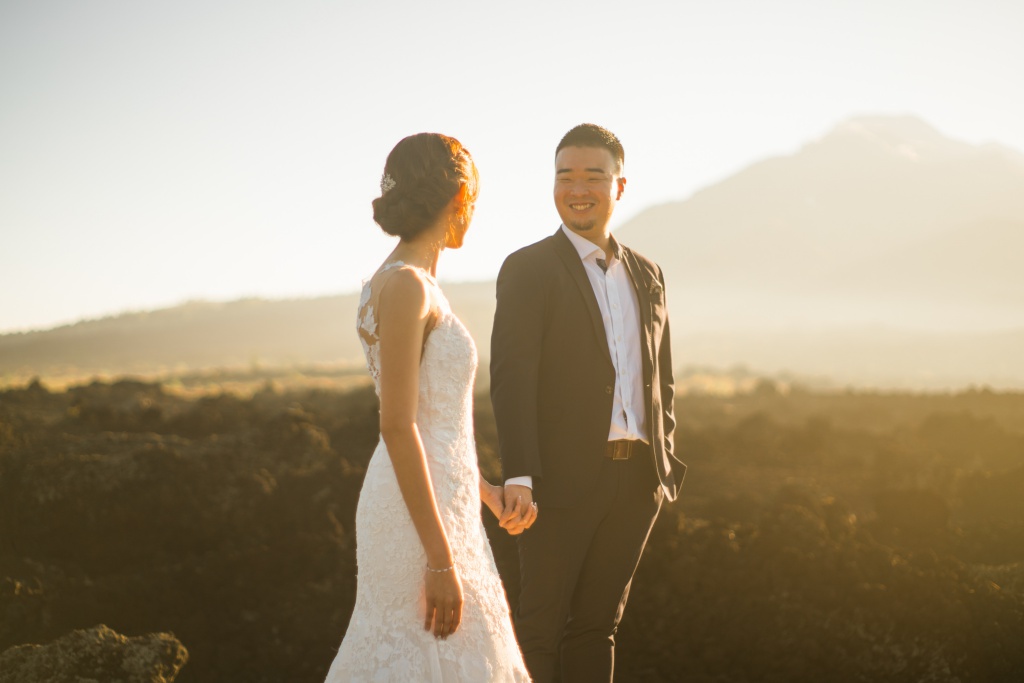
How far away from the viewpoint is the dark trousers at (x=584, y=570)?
349 centimetres

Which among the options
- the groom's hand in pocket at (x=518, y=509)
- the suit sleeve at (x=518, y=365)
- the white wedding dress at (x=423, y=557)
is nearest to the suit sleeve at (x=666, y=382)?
the suit sleeve at (x=518, y=365)

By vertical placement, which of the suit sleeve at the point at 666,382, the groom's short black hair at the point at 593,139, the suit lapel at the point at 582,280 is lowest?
the suit sleeve at the point at 666,382

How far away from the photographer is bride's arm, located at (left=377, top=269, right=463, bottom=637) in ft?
7.57

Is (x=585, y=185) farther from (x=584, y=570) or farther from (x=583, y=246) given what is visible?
(x=584, y=570)

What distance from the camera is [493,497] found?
3.08 m

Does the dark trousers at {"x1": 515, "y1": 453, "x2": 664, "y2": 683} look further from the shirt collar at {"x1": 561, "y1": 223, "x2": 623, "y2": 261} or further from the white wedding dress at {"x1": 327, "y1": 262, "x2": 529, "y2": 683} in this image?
the white wedding dress at {"x1": 327, "y1": 262, "x2": 529, "y2": 683}

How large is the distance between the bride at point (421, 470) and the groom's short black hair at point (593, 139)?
3.87 feet

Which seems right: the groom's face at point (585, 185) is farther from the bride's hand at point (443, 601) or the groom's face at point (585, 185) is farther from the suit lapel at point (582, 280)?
the bride's hand at point (443, 601)

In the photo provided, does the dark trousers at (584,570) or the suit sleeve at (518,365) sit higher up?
the suit sleeve at (518,365)

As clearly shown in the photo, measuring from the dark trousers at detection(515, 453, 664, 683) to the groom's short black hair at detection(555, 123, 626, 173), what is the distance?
120 cm

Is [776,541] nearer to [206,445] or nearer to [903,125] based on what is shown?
[206,445]

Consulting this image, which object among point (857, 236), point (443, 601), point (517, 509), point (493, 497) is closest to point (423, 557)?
point (443, 601)

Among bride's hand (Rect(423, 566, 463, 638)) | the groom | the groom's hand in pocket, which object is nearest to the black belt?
the groom

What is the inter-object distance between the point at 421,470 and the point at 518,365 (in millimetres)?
1124
